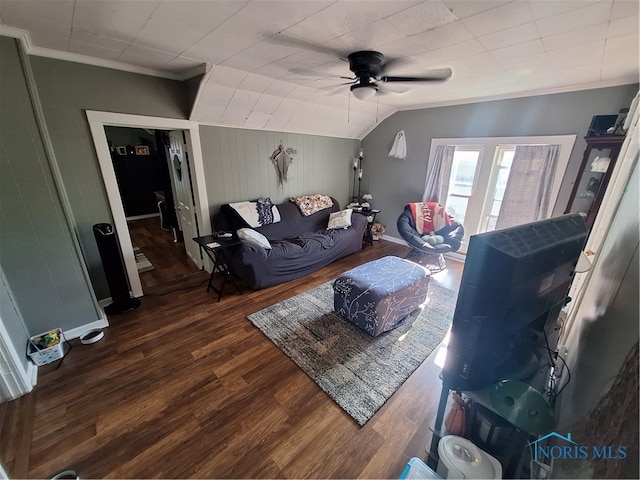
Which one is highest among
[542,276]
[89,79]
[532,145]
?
[89,79]

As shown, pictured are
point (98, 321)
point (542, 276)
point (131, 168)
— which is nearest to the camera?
point (542, 276)

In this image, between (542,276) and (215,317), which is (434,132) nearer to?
(542,276)

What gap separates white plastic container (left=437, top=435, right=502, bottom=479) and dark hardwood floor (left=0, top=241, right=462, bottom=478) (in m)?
0.41

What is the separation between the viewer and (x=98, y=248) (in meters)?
2.53

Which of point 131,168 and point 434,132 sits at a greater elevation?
point 434,132

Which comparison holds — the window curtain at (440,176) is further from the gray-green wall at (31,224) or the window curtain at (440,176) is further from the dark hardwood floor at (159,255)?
the gray-green wall at (31,224)

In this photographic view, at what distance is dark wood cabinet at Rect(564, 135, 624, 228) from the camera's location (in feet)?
8.07

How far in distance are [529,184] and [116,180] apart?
4954mm

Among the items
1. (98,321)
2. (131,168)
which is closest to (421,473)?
(98,321)

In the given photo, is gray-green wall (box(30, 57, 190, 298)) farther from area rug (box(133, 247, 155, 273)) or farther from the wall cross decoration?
the wall cross decoration

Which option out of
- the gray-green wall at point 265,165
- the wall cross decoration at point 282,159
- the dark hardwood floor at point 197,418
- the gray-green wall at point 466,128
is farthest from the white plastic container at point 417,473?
the wall cross decoration at point 282,159

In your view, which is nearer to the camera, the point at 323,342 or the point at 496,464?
the point at 496,464

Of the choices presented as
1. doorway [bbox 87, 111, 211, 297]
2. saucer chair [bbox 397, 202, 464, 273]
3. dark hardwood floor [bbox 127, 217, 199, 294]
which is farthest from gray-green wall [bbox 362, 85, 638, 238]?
dark hardwood floor [bbox 127, 217, 199, 294]

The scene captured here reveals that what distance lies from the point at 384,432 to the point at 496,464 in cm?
66
